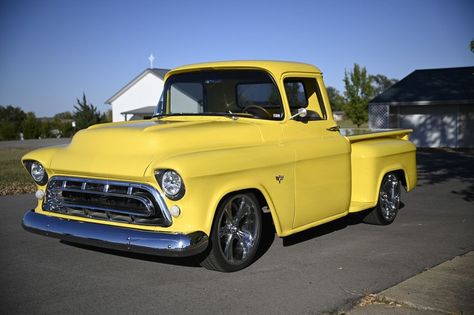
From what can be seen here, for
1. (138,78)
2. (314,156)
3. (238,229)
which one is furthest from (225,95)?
(138,78)

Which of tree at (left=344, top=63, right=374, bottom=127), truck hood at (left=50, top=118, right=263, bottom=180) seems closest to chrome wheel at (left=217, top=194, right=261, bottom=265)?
truck hood at (left=50, top=118, right=263, bottom=180)

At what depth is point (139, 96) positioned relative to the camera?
4691 centimetres

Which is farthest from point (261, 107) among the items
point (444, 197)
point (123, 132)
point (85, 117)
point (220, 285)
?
point (85, 117)

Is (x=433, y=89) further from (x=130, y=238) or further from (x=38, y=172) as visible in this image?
(x=130, y=238)

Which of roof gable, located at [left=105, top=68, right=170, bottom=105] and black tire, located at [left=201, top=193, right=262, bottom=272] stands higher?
roof gable, located at [left=105, top=68, right=170, bottom=105]

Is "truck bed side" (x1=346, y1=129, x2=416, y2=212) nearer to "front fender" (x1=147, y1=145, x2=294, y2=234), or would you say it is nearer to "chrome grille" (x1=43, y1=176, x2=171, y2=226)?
"front fender" (x1=147, y1=145, x2=294, y2=234)

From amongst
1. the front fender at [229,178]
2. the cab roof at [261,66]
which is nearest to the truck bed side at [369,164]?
the cab roof at [261,66]

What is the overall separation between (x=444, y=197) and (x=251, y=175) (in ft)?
19.1

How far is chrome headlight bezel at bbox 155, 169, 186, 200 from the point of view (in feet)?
14.7

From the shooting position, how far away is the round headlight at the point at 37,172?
17.5 feet

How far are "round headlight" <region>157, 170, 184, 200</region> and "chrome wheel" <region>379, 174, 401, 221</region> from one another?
3.53 meters

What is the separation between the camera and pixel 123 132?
5.05 meters

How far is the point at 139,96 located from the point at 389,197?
41.2m

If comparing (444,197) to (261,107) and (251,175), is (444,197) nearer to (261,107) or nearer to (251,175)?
(261,107)
